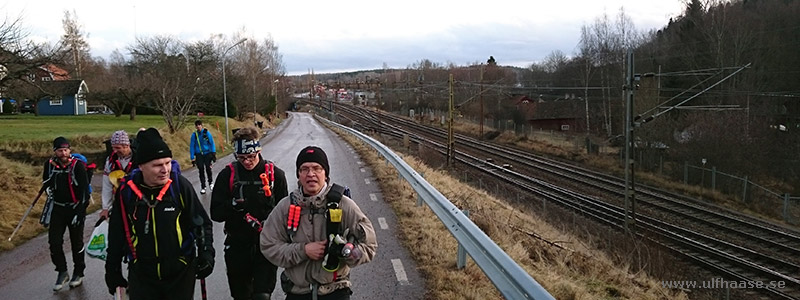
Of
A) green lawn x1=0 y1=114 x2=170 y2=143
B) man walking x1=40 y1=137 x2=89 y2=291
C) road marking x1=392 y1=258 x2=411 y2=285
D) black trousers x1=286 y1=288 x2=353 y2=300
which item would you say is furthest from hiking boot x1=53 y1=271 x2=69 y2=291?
green lawn x1=0 y1=114 x2=170 y2=143

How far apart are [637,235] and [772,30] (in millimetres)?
29418

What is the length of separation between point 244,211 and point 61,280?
9.77 ft

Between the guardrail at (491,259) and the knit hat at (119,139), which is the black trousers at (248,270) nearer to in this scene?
the guardrail at (491,259)

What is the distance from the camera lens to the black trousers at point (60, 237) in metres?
6.40

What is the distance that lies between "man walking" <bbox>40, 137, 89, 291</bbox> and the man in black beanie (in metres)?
2.84

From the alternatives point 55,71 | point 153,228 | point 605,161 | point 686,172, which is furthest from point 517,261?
point 605,161

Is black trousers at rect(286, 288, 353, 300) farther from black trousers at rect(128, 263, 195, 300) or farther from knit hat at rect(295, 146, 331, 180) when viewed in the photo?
black trousers at rect(128, 263, 195, 300)

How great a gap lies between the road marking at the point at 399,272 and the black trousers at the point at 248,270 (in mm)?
1838

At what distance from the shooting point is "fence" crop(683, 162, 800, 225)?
1026 inches

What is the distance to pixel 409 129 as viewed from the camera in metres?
65.1

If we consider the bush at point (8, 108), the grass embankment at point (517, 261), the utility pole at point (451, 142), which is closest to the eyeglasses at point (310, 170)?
the grass embankment at point (517, 261)

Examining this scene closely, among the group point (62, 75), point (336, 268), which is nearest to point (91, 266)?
point (336, 268)

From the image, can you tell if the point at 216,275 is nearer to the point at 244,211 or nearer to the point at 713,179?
the point at 244,211

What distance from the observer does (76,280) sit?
6508 millimetres
